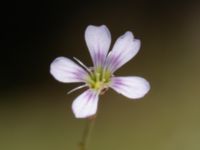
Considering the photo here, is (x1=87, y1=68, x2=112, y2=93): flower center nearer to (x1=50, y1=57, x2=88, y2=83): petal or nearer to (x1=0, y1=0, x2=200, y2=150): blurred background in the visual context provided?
(x1=50, y1=57, x2=88, y2=83): petal

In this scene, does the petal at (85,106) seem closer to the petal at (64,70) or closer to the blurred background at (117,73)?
the petal at (64,70)

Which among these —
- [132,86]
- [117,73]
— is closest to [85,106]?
[132,86]

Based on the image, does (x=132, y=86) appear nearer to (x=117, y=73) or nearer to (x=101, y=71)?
(x=101, y=71)

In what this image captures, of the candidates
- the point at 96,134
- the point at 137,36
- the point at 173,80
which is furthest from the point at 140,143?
the point at 137,36

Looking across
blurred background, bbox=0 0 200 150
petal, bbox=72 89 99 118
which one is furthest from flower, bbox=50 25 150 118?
blurred background, bbox=0 0 200 150

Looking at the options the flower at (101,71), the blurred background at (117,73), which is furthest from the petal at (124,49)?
the blurred background at (117,73)

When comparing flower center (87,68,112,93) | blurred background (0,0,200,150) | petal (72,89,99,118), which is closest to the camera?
petal (72,89,99,118)

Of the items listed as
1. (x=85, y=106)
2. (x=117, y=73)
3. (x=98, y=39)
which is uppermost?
(x=117, y=73)
